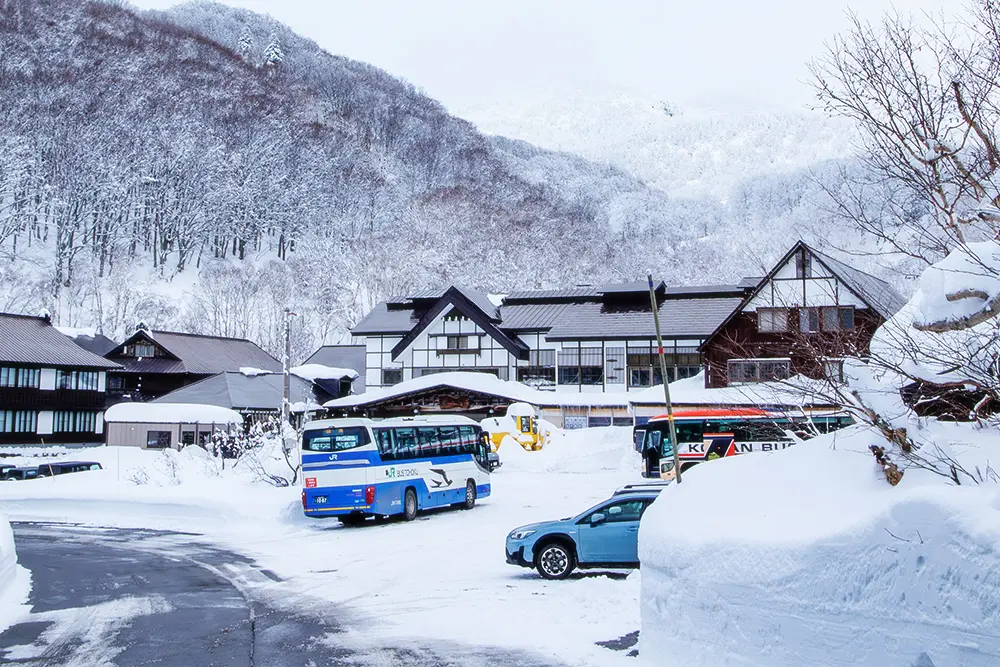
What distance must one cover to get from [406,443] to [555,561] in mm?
11128

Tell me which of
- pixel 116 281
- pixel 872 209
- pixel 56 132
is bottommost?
pixel 872 209

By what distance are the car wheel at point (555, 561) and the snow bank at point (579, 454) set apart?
77.9 feet

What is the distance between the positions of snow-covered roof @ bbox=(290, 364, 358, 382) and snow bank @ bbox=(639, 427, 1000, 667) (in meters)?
60.2

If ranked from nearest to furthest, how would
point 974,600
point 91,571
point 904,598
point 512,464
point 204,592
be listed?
point 974,600 < point 904,598 < point 204,592 < point 91,571 < point 512,464

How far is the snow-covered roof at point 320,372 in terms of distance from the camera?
227 ft

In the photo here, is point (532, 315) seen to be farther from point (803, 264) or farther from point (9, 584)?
point (9, 584)

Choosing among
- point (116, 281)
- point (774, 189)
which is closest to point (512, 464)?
point (116, 281)

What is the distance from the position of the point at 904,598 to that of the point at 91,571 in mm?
16095

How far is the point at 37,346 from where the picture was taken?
5919cm

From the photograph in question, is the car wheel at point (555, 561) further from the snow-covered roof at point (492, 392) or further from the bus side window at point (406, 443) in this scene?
the snow-covered roof at point (492, 392)

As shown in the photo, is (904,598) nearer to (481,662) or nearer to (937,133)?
(937,133)

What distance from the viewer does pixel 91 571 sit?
61.5 ft

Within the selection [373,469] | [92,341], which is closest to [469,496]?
[373,469]

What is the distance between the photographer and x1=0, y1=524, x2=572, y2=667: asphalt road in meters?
11.1
